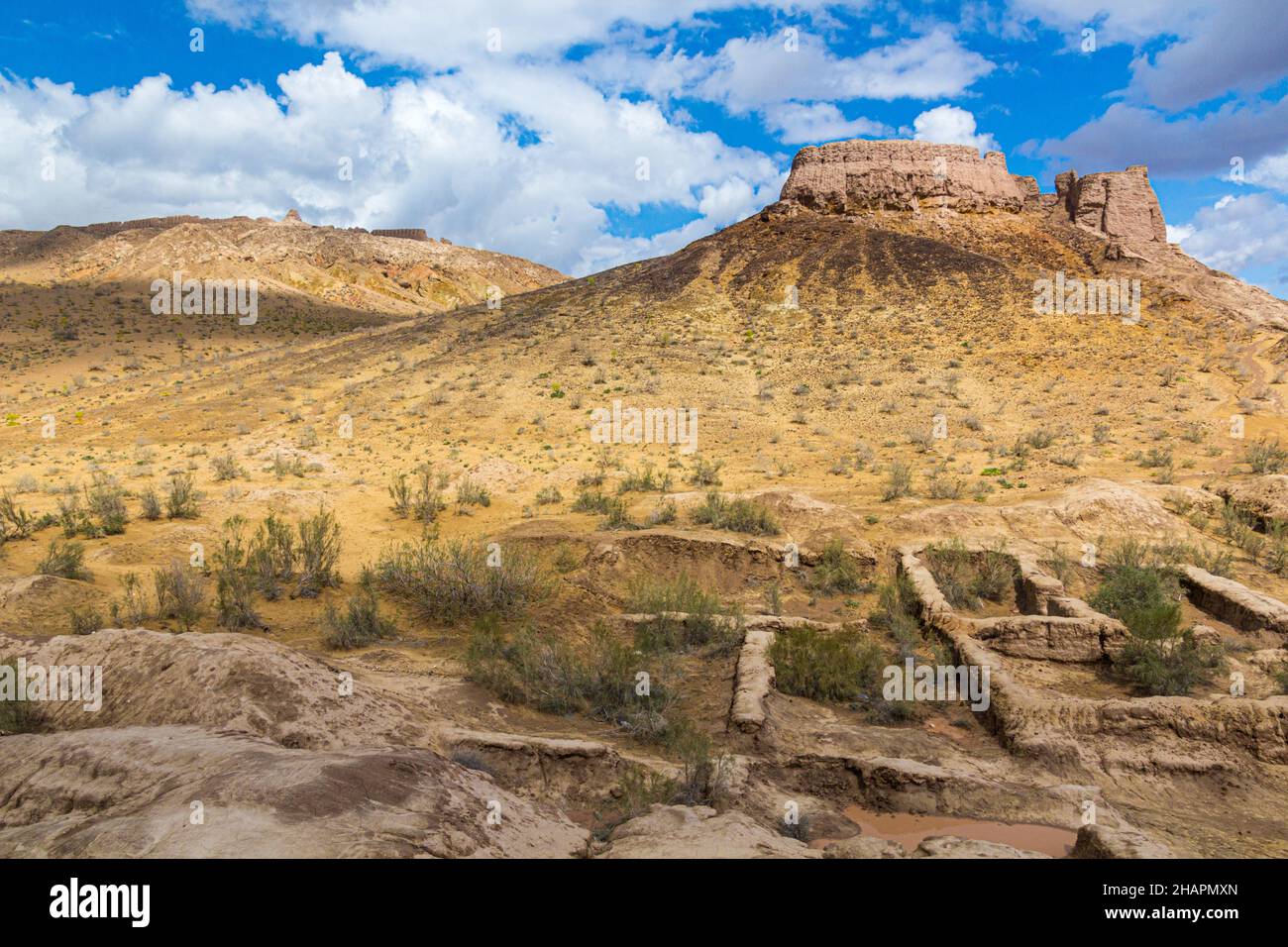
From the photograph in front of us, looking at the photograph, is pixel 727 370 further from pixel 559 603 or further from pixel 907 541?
pixel 559 603

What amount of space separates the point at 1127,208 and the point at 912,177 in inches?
343

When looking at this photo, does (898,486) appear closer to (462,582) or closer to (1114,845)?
(462,582)

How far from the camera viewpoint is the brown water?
4.72m

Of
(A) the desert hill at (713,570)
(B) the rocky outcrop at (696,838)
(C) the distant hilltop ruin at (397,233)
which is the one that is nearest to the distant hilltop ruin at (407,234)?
(C) the distant hilltop ruin at (397,233)

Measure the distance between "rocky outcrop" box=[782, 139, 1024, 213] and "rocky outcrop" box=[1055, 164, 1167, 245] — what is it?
129 inches

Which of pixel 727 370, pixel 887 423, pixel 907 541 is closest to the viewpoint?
pixel 907 541

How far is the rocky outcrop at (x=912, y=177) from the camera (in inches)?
1307

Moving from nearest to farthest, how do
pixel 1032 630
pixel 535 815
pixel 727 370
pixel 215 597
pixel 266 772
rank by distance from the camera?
pixel 266 772
pixel 535 815
pixel 1032 630
pixel 215 597
pixel 727 370

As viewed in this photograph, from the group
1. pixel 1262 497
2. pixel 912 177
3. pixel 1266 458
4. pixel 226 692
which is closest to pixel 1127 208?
pixel 912 177

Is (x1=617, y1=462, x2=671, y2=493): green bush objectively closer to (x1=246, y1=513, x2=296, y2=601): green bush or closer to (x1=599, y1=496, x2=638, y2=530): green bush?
(x1=599, y1=496, x2=638, y2=530): green bush

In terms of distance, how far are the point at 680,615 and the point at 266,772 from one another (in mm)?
5429

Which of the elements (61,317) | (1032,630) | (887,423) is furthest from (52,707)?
(61,317)

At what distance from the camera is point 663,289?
3384cm

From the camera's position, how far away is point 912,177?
3334 cm
